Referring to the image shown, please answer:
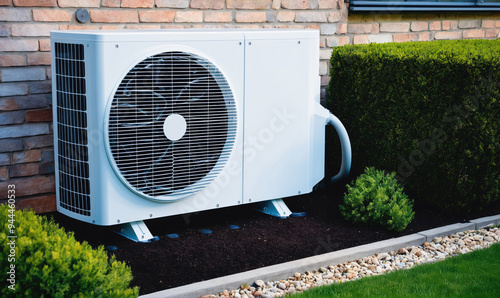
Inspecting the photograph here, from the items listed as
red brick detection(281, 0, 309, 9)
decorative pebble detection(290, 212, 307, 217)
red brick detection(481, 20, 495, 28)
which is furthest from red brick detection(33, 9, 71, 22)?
red brick detection(481, 20, 495, 28)

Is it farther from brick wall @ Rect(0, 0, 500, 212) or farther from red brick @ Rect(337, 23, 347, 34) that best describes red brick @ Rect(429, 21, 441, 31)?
brick wall @ Rect(0, 0, 500, 212)

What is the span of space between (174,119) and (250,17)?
57.8 inches

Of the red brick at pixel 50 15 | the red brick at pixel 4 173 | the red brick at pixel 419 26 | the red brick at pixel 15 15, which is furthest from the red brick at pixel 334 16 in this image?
the red brick at pixel 4 173

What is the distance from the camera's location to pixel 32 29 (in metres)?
3.62

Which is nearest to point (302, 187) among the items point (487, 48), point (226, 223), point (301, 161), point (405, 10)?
point (301, 161)

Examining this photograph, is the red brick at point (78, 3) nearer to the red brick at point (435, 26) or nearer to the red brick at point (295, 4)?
the red brick at point (295, 4)

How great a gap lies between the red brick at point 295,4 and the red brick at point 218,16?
522 mm

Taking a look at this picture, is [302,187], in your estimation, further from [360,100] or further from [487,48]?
[487,48]

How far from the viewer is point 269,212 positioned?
4.14 metres

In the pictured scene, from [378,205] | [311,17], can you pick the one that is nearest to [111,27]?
[311,17]

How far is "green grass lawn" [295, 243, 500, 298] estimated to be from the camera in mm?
2967

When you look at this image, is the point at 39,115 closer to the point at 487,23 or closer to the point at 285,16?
the point at 285,16

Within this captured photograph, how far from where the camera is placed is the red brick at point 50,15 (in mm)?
3627

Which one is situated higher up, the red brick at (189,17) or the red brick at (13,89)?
the red brick at (189,17)
